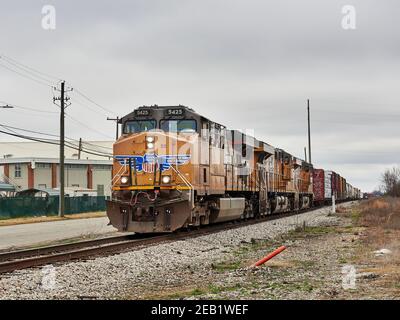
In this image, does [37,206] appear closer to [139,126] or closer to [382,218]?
[139,126]

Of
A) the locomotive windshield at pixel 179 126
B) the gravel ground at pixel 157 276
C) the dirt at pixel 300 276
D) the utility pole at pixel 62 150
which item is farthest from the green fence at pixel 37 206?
the dirt at pixel 300 276

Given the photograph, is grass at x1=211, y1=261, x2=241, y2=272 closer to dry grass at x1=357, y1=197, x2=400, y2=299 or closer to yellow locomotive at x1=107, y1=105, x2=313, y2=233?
dry grass at x1=357, y1=197, x2=400, y2=299

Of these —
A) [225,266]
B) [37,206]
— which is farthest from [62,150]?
[225,266]

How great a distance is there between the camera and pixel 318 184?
59094 mm

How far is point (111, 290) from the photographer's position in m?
9.45

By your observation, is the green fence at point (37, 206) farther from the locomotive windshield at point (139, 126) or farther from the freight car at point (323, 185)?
the freight car at point (323, 185)

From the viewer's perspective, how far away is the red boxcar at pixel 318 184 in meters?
57.7

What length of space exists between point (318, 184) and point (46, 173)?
142 feet

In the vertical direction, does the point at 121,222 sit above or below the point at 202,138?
below

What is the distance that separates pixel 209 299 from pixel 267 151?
78.3 feet

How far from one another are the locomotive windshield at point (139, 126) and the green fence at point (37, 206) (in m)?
21.8

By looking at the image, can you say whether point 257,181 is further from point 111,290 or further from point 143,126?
point 111,290
